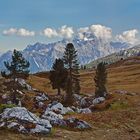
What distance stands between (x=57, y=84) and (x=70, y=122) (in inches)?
2636

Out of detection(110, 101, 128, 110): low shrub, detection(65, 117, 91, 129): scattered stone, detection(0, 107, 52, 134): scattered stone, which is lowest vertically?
detection(110, 101, 128, 110): low shrub

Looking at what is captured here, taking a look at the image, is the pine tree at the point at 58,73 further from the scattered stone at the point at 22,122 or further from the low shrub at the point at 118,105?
the scattered stone at the point at 22,122

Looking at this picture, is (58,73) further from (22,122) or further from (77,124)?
(22,122)

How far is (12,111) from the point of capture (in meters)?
24.2

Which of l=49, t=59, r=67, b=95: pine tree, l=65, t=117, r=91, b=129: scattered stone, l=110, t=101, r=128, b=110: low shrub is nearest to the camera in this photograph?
l=65, t=117, r=91, b=129: scattered stone

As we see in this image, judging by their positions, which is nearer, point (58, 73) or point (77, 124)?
point (77, 124)

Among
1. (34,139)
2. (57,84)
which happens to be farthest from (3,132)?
(57,84)

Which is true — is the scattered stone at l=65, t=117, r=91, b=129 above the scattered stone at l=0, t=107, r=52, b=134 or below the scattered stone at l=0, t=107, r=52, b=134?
below

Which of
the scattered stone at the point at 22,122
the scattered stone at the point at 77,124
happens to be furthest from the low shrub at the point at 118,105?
the scattered stone at the point at 22,122

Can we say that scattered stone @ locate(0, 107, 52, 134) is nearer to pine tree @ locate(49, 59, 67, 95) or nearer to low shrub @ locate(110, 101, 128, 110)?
low shrub @ locate(110, 101, 128, 110)

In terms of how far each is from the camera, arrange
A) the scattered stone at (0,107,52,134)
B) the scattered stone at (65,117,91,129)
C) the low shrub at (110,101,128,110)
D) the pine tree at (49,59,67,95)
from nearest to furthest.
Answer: the scattered stone at (0,107,52,134) < the scattered stone at (65,117,91,129) < the low shrub at (110,101,128,110) < the pine tree at (49,59,67,95)

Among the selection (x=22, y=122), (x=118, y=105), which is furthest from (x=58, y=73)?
(x=22, y=122)

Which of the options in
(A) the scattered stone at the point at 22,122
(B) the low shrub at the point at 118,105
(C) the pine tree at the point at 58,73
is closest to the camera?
(A) the scattered stone at the point at 22,122

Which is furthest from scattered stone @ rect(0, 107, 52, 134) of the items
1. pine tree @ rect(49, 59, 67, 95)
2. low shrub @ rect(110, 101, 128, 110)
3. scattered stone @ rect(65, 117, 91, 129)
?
pine tree @ rect(49, 59, 67, 95)
